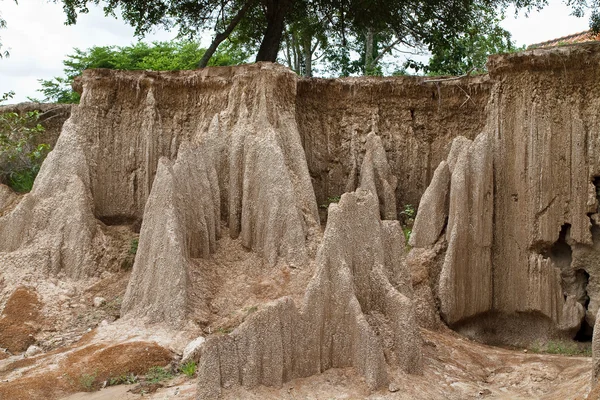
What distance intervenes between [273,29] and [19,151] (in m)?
6.55

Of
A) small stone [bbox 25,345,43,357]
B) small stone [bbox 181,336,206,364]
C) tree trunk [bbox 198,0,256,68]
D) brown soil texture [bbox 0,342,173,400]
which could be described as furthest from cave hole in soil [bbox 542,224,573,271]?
small stone [bbox 25,345,43,357]

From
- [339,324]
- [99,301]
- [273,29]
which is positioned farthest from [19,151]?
[339,324]

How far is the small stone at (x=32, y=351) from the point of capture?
13.8 m

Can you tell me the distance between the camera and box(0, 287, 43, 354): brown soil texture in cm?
1421

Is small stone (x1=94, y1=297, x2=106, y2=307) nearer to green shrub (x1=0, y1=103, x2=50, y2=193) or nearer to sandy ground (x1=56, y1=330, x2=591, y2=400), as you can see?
sandy ground (x1=56, y1=330, x2=591, y2=400)

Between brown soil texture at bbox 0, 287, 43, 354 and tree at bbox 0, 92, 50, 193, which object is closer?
brown soil texture at bbox 0, 287, 43, 354

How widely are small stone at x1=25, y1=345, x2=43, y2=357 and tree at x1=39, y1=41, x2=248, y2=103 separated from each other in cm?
1399

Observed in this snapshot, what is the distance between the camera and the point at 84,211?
16.4 metres

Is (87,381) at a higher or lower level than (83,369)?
lower

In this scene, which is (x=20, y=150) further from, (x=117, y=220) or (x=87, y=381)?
(x=87, y=381)

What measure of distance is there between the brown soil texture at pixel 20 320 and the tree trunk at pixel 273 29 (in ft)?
27.3

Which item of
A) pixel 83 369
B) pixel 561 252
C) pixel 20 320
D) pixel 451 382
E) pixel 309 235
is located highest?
pixel 309 235

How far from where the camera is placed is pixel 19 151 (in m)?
19.5

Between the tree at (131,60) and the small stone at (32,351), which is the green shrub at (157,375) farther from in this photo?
the tree at (131,60)
